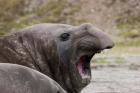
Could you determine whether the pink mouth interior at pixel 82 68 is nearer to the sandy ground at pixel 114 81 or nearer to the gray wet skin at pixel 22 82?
the sandy ground at pixel 114 81

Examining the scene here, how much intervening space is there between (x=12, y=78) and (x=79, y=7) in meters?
30.1

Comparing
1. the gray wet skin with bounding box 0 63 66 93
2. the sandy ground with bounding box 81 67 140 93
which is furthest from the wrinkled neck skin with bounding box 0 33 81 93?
the gray wet skin with bounding box 0 63 66 93

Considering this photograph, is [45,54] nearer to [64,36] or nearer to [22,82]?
[64,36]

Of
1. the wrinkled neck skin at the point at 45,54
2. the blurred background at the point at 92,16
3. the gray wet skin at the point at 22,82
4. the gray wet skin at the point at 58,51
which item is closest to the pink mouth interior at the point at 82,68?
the gray wet skin at the point at 58,51

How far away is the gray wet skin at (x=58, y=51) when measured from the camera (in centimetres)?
1210

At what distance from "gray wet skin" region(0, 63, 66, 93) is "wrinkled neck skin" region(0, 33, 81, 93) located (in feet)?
12.1

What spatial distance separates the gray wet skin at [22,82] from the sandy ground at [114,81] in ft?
22.3

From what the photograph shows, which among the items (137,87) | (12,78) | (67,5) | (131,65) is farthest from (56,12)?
(12,78)

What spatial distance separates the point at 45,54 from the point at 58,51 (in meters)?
0.23

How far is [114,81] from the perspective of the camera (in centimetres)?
1778

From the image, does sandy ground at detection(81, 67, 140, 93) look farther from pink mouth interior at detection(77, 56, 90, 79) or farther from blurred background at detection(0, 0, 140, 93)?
blurred background at detection(0, 0, 140, 93)

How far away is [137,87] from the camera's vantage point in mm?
16516

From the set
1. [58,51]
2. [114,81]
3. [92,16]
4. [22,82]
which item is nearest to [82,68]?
[58,51]

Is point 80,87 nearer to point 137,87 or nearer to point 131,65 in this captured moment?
point 137,87
